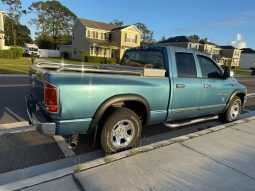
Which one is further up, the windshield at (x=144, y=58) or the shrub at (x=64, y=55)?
the windshield at (x=144, y=58)

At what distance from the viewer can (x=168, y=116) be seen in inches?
182

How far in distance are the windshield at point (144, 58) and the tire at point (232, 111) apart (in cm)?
259

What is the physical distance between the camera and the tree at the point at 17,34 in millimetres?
51394

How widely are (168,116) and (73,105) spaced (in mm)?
2056

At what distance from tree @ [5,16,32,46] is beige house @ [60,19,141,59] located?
1688cm

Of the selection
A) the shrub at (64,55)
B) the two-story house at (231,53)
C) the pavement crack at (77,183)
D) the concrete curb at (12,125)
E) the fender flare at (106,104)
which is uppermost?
the two-story house at (231,53)

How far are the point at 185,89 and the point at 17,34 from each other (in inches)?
2513

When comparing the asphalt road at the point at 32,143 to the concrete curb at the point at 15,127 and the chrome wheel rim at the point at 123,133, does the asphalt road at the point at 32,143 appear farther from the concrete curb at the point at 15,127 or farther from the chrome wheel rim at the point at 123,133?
the chrome wheel rim at the point at 123,133

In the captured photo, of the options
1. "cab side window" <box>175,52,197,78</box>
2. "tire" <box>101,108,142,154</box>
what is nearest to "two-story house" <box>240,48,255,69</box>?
"cab side window" <box>175,52,197,78</box>

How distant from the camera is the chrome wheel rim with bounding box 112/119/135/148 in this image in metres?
3.95

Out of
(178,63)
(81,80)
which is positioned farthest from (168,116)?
(81,80)

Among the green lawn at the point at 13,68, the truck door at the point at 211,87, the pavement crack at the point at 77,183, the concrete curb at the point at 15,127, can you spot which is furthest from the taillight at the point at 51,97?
the green lawn at the point at 13,68

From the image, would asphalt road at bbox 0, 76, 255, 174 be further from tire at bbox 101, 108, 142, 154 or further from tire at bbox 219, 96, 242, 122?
tire at bbox 101, 108, 142, 154

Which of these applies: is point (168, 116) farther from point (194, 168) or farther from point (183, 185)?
point (183, 185)
